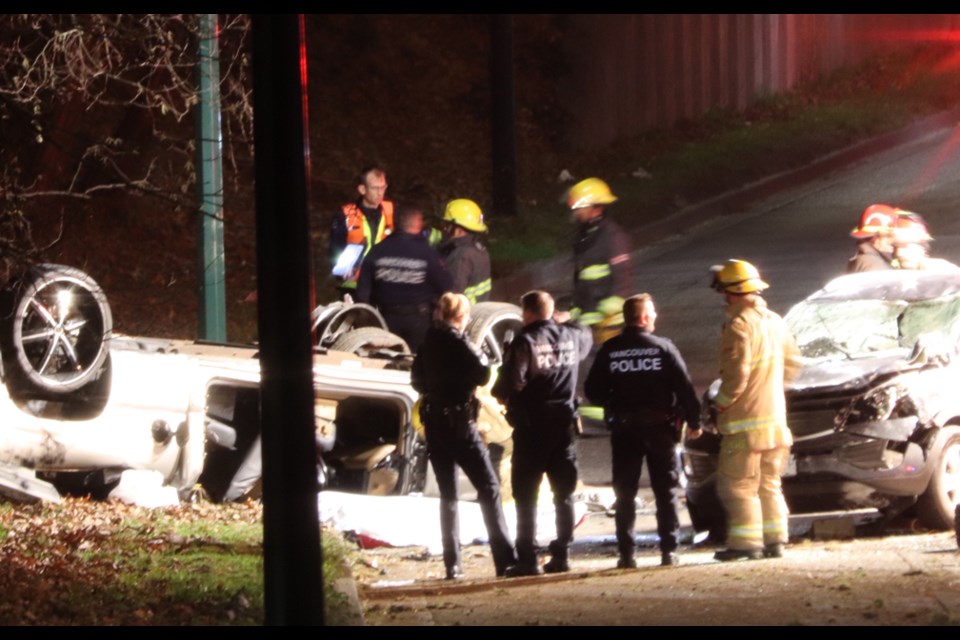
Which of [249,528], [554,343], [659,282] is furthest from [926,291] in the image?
[659,282]

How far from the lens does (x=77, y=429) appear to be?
9.94 metres

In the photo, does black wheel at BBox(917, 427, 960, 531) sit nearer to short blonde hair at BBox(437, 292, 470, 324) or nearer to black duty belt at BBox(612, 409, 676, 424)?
black duty belt at BBox(612, 409, 676, 424)

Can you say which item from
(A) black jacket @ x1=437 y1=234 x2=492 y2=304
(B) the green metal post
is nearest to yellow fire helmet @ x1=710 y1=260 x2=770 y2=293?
(A) black jacket @ x1=437 y1=234 x2=492 y2=304

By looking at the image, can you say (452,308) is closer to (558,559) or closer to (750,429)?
(558,559)

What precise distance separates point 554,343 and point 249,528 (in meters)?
2.16

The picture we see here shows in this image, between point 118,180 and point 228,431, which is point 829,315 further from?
point 118,180

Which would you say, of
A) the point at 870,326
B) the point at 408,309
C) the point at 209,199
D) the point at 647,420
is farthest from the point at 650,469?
the point at 209,199

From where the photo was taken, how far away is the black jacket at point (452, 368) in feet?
30.3

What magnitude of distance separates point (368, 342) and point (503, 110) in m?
7.99

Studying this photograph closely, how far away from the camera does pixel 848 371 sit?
1016cm

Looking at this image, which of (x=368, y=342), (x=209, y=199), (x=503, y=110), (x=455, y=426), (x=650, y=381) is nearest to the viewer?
(x=455, y=426)

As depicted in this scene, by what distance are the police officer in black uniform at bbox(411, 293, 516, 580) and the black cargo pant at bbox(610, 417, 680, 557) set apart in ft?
2.11
